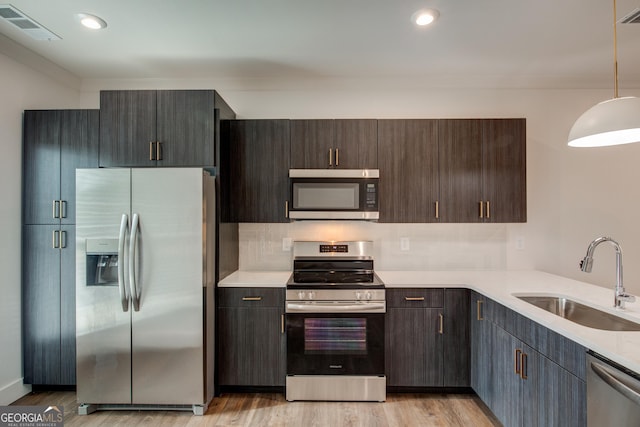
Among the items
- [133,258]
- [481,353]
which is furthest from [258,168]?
[481,353]

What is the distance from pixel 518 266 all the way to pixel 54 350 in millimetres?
3981

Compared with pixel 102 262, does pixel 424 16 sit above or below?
above

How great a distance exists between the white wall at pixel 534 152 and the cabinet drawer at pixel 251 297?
594mm

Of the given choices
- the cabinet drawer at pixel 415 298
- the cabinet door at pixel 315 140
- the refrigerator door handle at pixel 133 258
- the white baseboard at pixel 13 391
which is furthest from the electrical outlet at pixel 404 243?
the white baseboard at pixel 13 391

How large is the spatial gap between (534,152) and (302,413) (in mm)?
3004

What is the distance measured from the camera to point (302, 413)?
2.40m


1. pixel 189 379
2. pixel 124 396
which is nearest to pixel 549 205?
pixel 189 379

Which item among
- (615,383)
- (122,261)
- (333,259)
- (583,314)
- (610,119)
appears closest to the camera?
(615,383)

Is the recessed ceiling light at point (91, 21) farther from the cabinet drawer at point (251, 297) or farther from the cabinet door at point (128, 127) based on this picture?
the cabinet drawer at point (251, 297)

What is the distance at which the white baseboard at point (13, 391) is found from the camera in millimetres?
2467

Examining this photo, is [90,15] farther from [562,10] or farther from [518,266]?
[518,266]

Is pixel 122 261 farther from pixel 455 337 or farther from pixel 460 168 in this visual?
pixel 460 168

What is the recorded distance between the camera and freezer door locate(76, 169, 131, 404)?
7.79 ft

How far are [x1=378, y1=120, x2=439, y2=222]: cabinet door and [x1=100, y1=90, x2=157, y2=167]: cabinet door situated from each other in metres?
1.83
